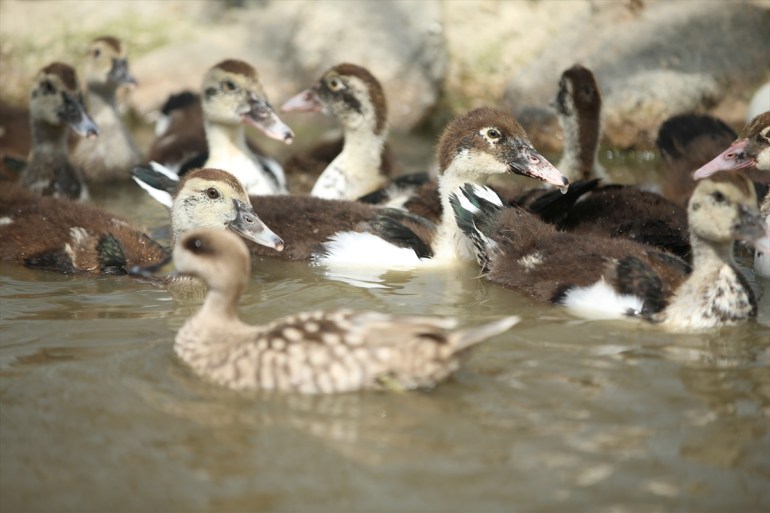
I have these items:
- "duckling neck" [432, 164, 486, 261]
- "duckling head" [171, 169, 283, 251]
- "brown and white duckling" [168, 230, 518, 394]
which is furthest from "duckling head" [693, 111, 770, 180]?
"brown and white duckling" [168, 230, 518, 394]

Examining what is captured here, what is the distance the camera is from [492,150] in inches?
282

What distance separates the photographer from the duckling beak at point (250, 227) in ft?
21.5

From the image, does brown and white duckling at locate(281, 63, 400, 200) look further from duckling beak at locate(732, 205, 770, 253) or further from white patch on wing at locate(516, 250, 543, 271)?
duckling beak at locate(732, 205, 770, 253)

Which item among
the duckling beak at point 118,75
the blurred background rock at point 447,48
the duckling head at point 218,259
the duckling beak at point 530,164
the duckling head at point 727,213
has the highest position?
the blurred background rock at point 447,48

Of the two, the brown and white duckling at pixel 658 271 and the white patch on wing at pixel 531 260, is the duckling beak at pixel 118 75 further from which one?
the white patch on wing at pixel 531 260

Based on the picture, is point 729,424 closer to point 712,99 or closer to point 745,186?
point 745,186

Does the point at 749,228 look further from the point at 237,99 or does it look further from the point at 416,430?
the point at 237,99

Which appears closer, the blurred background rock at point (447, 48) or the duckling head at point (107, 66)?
the duckling head at point (107, 66)

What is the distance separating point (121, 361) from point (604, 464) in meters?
2.30

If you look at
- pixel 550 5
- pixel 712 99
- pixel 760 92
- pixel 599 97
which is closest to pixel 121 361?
pixel 599 97

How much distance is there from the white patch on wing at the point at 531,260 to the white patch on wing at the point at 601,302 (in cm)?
35

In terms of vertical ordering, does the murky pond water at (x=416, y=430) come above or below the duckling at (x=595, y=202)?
below

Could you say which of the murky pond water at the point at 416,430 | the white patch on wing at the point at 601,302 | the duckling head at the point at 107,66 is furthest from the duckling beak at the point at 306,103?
the white patch on wing at the point at 601,302

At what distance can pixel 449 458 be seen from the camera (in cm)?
440
